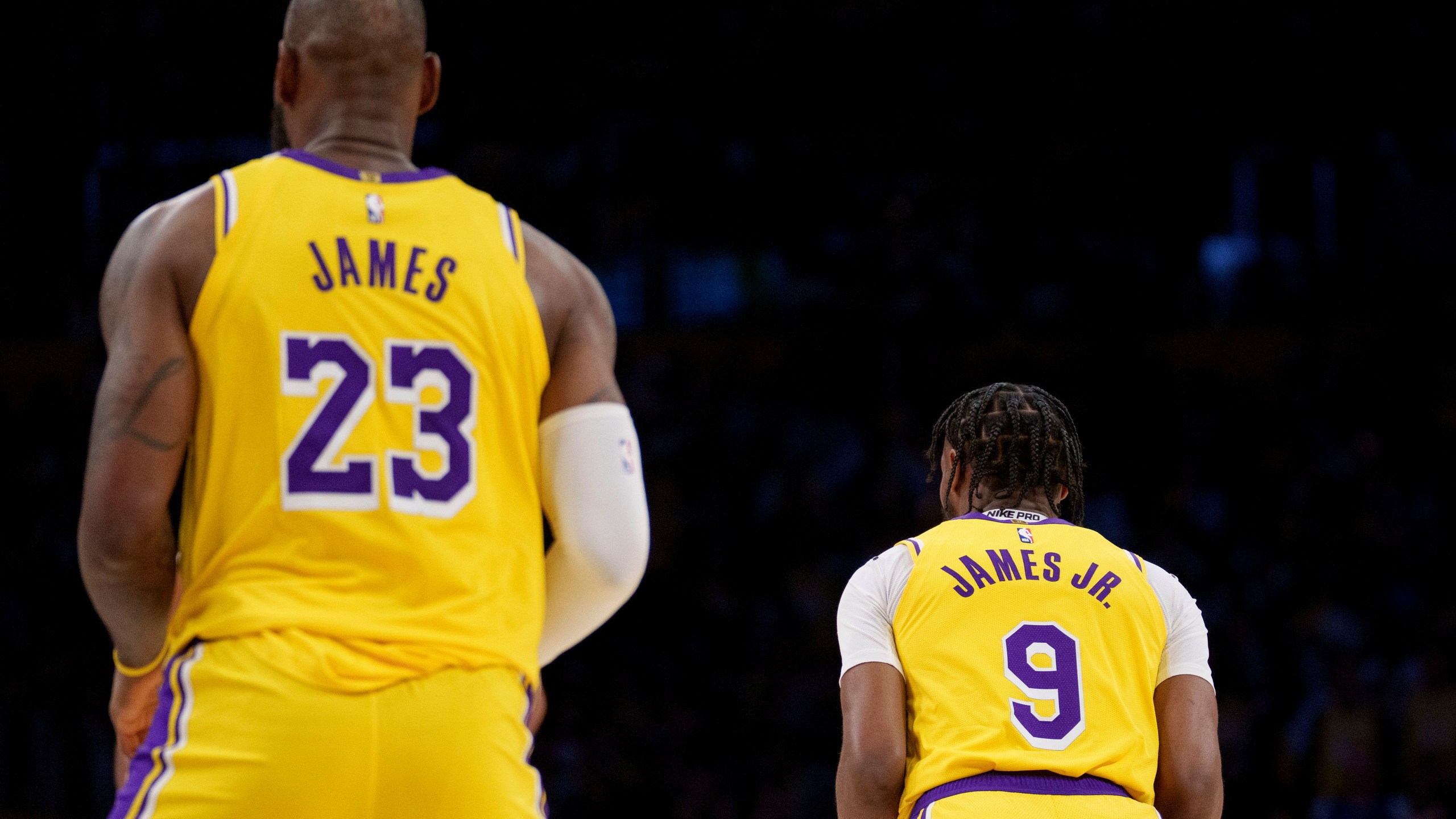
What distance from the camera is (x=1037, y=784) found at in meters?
2.82

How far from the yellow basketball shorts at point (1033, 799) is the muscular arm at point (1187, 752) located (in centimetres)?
20

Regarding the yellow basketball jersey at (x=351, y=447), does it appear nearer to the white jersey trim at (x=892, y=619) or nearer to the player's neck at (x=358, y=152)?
the player's neck at (x=358, y=152)

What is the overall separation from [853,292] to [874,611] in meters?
7.44

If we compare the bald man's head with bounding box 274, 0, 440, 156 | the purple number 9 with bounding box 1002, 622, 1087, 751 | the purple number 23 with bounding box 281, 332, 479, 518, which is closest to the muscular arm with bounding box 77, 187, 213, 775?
the purple number 23 with bounding box 281, 332, 479, 518

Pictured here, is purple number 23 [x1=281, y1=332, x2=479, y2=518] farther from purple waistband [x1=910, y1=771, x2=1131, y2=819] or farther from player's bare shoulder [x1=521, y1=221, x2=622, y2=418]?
purple waistband [x1=910, y1=771, x2=1131, y2=819]

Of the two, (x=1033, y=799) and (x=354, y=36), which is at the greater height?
(x=354, y=36)

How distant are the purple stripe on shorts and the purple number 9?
1583 millimetres

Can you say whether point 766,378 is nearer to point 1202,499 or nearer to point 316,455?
point 1202,499

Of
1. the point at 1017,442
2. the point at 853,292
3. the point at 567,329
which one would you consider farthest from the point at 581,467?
the point at 853,292

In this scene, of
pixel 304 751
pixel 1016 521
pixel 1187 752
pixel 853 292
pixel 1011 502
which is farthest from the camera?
pixel 853 292

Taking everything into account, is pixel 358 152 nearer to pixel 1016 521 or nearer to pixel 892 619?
pixel 892 619

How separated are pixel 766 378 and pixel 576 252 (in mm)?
1698

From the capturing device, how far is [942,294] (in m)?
10.4

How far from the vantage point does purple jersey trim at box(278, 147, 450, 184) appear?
2.14 meters
